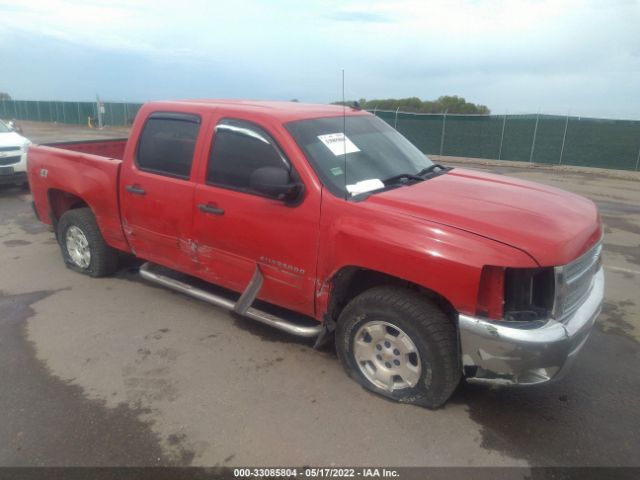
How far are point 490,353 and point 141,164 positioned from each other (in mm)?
3215

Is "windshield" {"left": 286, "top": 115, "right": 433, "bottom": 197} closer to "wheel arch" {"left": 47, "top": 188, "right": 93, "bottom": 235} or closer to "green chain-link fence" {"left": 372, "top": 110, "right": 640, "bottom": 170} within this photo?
"wheel arch" {"left": 47, "top": 188, "right": 93, "bottom": 235}

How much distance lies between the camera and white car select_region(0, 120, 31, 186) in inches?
372

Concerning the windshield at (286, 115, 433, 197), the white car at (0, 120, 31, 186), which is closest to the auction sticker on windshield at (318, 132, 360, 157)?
the windshield at (286, 115, 433, 197)

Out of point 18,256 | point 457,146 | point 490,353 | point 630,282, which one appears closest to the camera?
point 490,353

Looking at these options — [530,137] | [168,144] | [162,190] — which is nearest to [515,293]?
[162,190]

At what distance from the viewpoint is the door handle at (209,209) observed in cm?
362

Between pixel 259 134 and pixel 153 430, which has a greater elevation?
pixel 259 134

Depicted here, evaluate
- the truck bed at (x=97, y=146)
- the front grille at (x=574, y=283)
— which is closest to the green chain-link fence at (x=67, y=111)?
the truck bed at (x=97, y=146)

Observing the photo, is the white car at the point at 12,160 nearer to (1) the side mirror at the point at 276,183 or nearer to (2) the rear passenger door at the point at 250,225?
(2) the rear passenger door at the point at 250,225

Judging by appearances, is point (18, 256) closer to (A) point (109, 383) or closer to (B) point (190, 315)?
(B) point (190, 315)

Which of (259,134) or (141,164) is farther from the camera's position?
(141,164)

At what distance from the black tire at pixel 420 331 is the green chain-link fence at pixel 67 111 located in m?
32.7

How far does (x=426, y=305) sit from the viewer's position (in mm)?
2873

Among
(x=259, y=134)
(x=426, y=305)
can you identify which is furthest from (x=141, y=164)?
(x=426, y=305)
